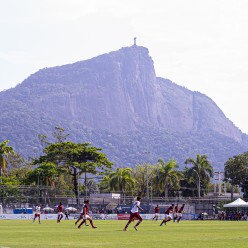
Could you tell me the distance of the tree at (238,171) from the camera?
13012 cm

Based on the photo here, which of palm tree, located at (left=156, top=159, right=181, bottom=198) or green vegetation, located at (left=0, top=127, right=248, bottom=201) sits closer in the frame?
green vegetation, located at (left=0, top=127, right=248, bottom=201)

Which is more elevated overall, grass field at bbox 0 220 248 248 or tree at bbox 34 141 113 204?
tree at bbox 34 141 113 204

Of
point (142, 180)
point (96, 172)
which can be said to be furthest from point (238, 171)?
point (142, 180)

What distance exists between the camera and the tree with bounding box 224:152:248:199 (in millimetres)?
130125

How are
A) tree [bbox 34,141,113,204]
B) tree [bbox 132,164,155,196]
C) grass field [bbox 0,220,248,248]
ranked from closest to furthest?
grass field [bbox 0,220,248,248] < tree [bbox 34,141,113,204] < tree [bbox 132,164,155,196]

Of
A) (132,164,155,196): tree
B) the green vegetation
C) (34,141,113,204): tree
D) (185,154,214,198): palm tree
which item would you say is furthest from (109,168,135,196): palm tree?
(34,141,113,204): tree

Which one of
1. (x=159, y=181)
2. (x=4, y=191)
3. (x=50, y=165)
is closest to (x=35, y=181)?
(x=50, y=165)

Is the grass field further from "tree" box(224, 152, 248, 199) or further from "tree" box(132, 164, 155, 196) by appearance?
"tree" box(132, 164, 155, 196)

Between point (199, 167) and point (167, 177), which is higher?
point (199, 167)

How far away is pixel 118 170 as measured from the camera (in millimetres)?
140875

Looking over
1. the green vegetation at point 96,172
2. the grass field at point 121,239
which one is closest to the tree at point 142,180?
the green vegetation at point 96,172

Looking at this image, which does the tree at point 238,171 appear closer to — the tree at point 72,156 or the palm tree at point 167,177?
the palm tree at point 167,177

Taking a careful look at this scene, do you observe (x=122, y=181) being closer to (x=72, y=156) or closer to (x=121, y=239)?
(x=72, y=156)

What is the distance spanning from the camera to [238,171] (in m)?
130
